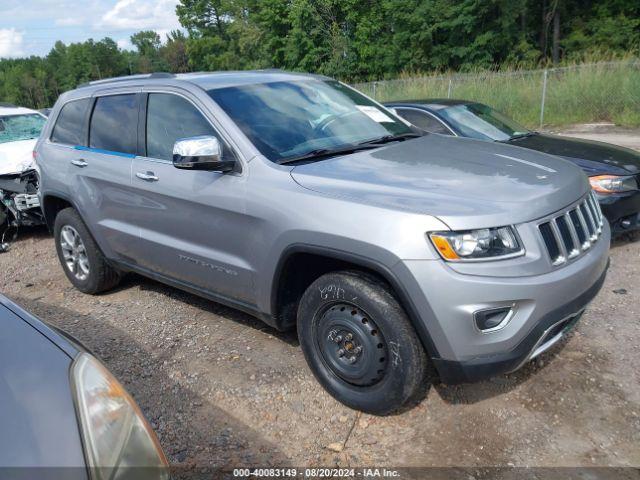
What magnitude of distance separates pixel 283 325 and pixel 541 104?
1578cm

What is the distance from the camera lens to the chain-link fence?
15.5 meters

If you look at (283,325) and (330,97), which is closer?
(283,325)

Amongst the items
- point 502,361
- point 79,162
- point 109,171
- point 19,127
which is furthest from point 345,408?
point 19,127

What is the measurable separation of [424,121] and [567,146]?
160 cm

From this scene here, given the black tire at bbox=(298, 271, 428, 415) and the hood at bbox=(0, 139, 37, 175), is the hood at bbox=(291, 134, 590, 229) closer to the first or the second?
the black tire at bbox=(298, 271, 428, 415)

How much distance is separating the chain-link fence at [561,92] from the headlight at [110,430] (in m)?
16.1

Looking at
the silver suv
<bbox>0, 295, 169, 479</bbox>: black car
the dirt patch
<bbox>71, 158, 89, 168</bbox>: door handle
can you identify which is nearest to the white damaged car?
<bbox>71, 158, 89, 168</bbox>: door handle

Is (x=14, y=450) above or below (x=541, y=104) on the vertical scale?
above

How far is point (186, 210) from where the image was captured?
371cm

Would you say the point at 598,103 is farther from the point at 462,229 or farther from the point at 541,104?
the point at 462,229

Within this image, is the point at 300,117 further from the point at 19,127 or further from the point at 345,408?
the point at 19,127

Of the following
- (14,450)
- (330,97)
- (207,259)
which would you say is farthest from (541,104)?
(14,450)

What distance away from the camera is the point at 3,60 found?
431 feet

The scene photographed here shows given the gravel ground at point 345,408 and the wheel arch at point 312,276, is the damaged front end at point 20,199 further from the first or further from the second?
the wheel arch at point 312,276
